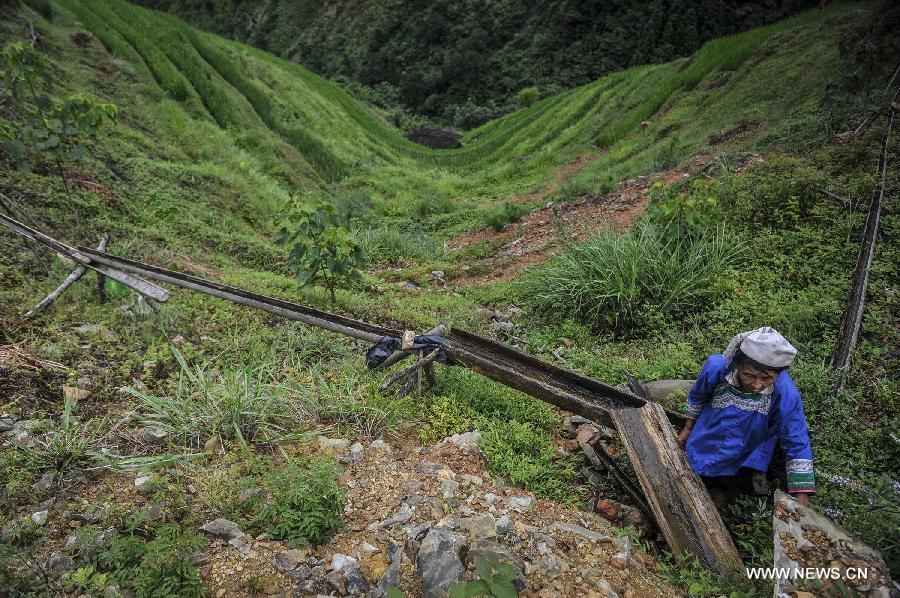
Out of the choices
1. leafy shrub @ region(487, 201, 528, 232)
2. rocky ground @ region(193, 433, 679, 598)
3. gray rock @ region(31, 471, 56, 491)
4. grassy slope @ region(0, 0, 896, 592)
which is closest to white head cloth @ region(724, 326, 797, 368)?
grassy slope @ region(0, 0, 896, 592)

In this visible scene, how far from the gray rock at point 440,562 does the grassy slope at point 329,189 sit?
0.68m

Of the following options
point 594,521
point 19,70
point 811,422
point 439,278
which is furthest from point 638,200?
point 19,70

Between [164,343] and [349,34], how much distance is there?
4551cm

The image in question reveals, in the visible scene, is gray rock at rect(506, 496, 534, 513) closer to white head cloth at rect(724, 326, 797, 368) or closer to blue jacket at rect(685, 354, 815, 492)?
blue jacket at rect(685, 354, 815, 492)

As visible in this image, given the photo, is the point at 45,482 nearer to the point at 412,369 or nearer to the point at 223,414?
the point at 223,414

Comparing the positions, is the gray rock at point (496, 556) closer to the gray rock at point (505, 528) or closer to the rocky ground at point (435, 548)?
the rocky ground at point (435, 548)

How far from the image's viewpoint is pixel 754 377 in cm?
232

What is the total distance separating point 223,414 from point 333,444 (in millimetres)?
652

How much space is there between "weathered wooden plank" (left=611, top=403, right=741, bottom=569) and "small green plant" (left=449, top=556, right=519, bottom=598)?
3.12 feet

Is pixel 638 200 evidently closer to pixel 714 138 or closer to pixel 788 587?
pixel 714 138

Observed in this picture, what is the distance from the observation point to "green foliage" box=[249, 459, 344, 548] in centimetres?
208

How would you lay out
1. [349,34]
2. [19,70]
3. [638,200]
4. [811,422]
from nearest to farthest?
[811,422] → [19,70] → [638,200] → [349,34]

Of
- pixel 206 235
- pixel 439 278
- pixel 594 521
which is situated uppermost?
pixel 594 521

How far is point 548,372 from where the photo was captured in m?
3.08
